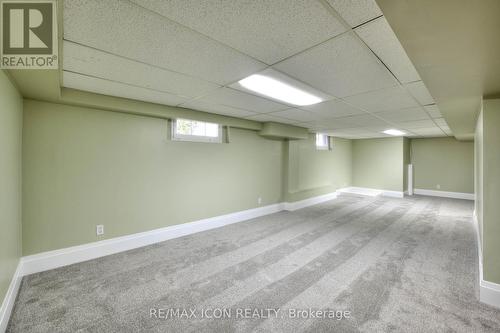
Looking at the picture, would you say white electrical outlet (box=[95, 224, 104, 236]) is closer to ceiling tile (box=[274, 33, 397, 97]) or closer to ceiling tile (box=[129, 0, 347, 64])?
ceiling tile (box=[129, 0, 347, 64])

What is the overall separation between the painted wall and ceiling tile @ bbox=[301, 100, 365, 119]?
4.57 ft

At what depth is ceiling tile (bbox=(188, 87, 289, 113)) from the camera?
2.57m

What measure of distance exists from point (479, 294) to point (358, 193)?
612 cm

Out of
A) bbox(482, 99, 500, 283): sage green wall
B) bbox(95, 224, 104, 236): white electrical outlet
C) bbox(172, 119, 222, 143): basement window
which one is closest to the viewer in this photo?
bbox(482, 99, 500, 283): sage green wall

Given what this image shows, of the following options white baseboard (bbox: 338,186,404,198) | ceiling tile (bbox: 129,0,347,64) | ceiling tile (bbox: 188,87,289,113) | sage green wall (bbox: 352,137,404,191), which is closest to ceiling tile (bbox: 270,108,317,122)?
ceiling tile (bbox: 188,87,289,113)

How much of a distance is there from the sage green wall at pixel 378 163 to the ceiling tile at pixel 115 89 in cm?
762

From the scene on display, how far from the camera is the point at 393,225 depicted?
4.36m

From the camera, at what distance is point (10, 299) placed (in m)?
1.86

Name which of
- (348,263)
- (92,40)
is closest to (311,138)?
(348,263)

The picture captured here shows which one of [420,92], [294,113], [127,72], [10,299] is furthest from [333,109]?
[10,299]

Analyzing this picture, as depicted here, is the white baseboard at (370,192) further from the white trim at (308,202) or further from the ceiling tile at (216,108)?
the ceiling tile at (216,108)

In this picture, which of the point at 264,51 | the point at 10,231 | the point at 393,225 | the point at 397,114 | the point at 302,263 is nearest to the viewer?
the point at 264,51

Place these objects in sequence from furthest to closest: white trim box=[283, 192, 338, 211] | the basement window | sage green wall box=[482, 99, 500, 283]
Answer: white trim box=[283, 192, 338, 211] → the basement window → sage green wall box=[482, 99, 500, 283]

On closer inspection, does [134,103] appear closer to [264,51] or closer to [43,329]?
[264,51]
